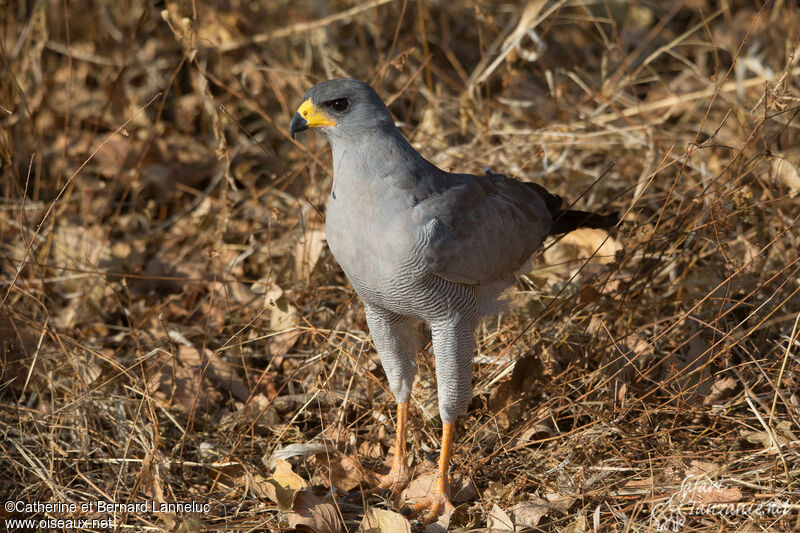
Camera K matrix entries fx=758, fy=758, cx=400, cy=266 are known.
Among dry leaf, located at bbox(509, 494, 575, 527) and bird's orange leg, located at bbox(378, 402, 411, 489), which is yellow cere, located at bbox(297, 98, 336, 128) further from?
dry leaf, located at bbox(509, 494, 575, 527)

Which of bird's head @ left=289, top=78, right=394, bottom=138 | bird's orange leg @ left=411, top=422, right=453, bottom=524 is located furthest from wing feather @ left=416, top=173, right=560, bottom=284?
bird's orange leg @ left=411, top=422, right=453, bottom=524

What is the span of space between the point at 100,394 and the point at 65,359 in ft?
1.12

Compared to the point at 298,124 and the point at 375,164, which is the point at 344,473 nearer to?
the point at 375,164

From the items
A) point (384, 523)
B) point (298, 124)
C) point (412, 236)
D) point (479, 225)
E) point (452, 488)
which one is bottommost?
point (452, 488)

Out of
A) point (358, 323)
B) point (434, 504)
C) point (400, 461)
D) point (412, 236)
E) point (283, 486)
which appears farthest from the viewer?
point (358, 323)

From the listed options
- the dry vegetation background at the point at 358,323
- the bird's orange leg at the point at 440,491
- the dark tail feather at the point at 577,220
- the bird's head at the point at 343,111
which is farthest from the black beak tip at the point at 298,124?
A: the bird's orange leg at the point at 440,491

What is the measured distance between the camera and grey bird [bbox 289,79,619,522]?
2.77 meters

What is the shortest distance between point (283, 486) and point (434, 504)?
0.66m

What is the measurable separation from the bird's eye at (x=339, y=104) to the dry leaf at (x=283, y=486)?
4.84 feet

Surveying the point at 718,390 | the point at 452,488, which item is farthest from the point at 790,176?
the point at 452,488

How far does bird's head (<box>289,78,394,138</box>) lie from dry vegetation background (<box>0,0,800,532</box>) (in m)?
0.75

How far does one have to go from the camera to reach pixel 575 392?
3.60 metres

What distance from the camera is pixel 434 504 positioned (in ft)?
10.8

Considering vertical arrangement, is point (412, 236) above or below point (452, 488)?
above
